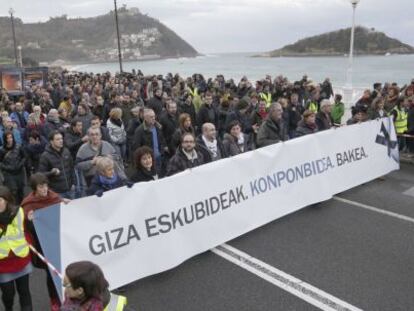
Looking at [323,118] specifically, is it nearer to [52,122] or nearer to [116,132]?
[116,132]

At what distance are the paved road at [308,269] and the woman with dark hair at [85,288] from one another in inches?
80.7

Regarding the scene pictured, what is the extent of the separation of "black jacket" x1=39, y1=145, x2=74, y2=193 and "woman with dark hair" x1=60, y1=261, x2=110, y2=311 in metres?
3.64

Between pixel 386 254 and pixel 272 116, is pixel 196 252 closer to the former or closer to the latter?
pixel 386 254

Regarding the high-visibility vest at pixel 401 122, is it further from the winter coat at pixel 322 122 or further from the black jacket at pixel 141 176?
the black jacket at pixel 141 176

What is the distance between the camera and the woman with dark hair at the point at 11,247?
3852mm

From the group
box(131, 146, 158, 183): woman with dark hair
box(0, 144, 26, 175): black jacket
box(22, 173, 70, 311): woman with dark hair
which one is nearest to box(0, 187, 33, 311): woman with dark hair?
box(22, 173, 70, 311): woman with dark hair

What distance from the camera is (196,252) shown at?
5.51m

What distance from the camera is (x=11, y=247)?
390cm

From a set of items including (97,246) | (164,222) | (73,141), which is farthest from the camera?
(73,141)

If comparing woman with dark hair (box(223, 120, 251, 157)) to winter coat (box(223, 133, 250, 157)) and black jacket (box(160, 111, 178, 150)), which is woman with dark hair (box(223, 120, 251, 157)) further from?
black jacket (box(160, 111, 178, 150))

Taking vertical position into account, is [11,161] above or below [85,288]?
below

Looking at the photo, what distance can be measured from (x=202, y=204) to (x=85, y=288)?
10.0 feet

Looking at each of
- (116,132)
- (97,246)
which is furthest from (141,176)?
(116,132)

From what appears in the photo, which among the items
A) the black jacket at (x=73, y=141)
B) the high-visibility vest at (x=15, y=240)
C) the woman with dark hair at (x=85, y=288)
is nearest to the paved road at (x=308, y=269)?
the high-visibility vest at (x=15, y=240)
